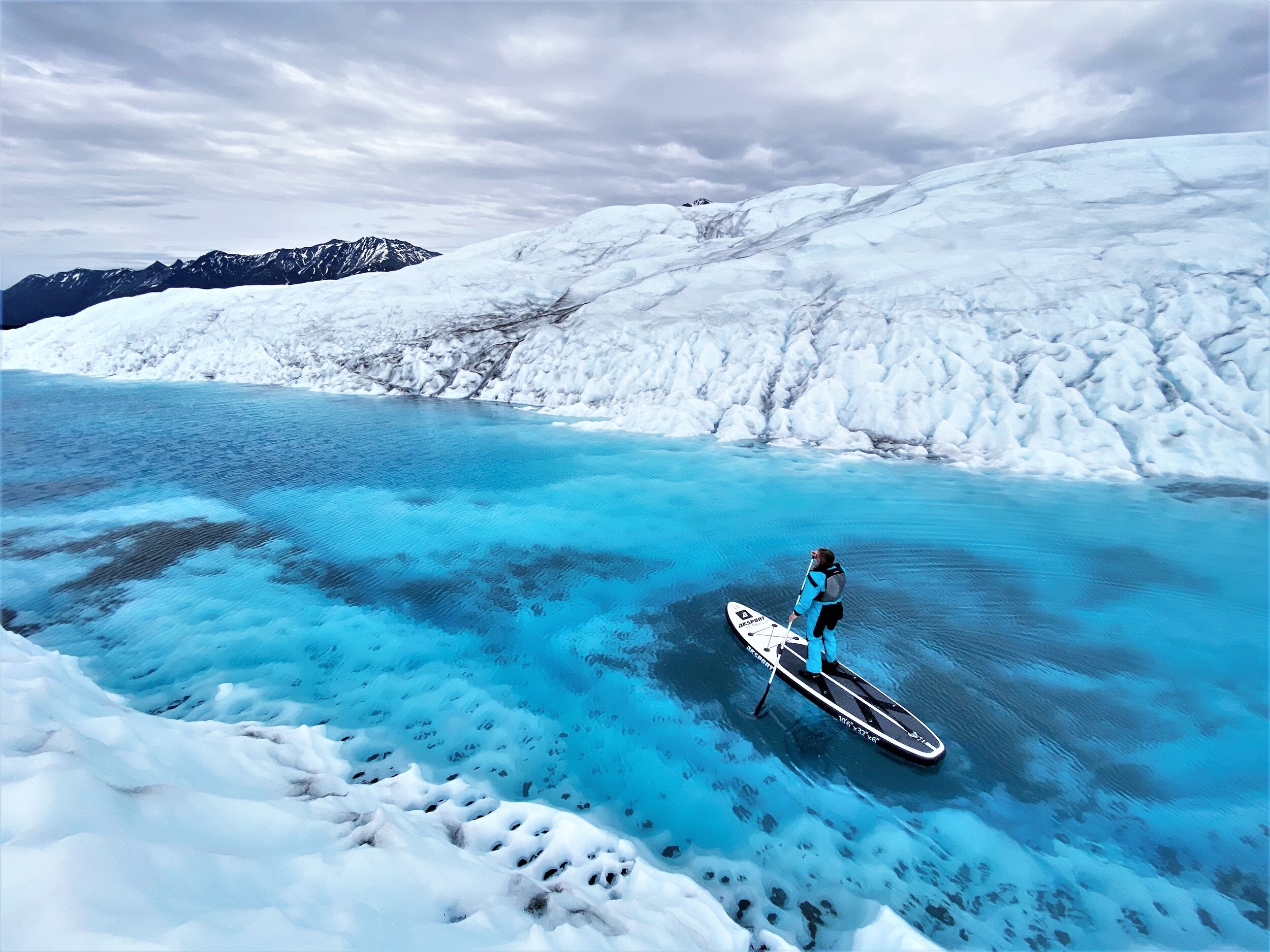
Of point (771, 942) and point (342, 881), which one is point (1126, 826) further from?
point (342, 881)

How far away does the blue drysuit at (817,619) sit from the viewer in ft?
29.0

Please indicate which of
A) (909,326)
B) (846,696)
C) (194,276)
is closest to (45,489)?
(846,696)

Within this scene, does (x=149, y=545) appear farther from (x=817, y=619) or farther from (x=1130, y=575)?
(x=1130, y=575)

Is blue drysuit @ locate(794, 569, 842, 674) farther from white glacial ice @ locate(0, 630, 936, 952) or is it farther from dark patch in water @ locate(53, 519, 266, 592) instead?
dark patch in water @ locate(53, 519, 266, 592)

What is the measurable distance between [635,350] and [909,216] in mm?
19359

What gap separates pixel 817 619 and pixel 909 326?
22354 millimetres

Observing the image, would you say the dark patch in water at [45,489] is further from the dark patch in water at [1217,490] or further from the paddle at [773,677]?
the dark patch in water at [1217,490]

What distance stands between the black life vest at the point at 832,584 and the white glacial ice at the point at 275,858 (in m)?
3.97

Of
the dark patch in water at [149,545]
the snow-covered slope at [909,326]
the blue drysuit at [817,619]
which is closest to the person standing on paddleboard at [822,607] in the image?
the blue drysuit at [817,619]

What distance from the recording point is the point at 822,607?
8938mm

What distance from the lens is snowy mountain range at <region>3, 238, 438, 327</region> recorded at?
175000 mm

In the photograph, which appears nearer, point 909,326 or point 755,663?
point 755,663

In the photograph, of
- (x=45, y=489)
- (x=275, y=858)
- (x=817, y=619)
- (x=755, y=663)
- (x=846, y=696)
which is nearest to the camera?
(x=275, y=858)

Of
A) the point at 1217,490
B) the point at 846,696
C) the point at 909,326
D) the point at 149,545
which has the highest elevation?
the point at 909,326
